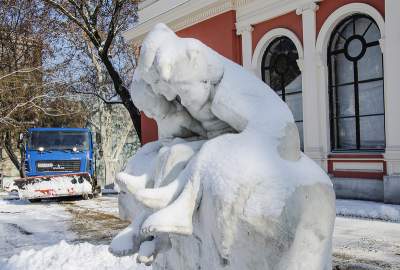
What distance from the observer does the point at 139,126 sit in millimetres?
17281

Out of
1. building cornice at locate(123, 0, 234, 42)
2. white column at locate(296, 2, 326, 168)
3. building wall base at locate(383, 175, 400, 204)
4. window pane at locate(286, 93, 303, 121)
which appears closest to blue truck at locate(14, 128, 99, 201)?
building cornice at locate(123, 0, 234, 42)

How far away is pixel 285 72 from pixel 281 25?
1.30m

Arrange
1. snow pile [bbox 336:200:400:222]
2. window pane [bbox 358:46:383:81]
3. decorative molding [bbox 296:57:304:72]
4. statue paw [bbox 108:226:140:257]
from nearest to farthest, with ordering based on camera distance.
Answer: statue paw [bbox 108:226:140:257] → snow pile [bbox 336:200:400:222] → window pane [bbox 358:46:383:81] → decorative molding [bbox 296:57:304:72]

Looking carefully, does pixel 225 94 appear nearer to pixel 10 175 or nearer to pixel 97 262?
pixel 97 262

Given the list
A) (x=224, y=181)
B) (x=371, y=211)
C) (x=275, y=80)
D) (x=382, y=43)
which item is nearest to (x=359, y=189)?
(x=371, y=211)

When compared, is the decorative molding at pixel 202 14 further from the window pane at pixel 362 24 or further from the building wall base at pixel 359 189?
the building wall base at pixel 359 189

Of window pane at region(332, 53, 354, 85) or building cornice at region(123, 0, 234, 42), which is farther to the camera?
building cornice at region(123, 0, 234, 42)

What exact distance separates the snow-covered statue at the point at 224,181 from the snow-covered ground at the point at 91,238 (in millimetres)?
3306

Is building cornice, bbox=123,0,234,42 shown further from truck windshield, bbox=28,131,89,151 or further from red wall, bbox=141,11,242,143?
truck windshield, bbox=28,131,89,151

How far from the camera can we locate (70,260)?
572 centimetres

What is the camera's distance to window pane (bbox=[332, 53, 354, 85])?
1213cm

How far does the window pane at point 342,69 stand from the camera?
12129 mm

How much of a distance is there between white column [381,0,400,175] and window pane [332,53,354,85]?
1.40m

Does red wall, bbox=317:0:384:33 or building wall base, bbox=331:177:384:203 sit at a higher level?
red wall, bbox=317:0:384:33
